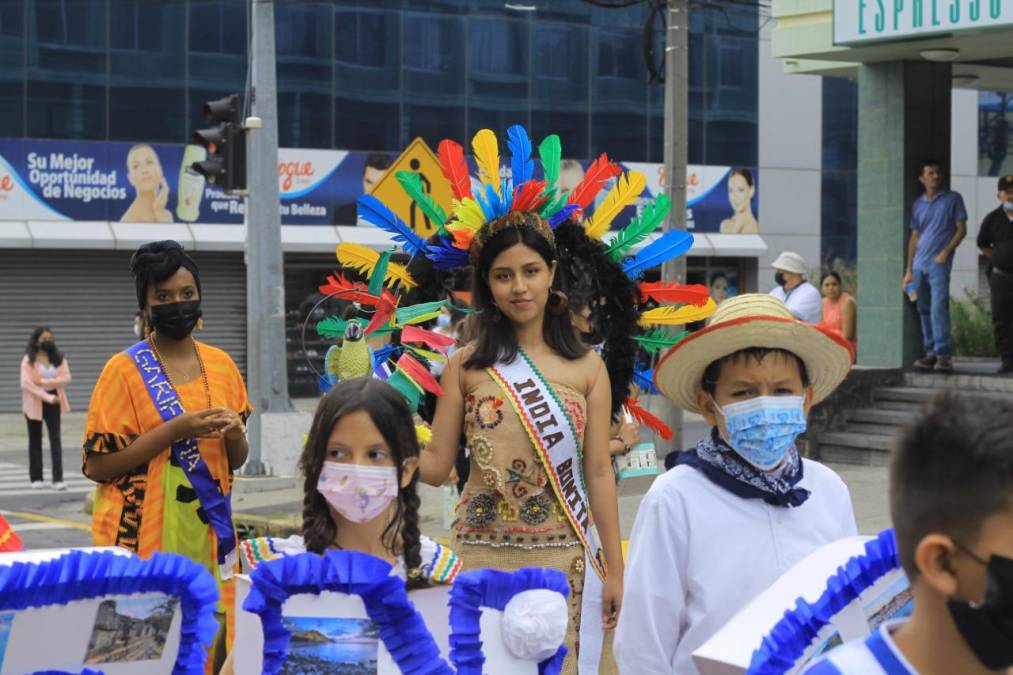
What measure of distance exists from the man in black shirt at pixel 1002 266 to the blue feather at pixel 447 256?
10570mm

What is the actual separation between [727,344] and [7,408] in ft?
82.1

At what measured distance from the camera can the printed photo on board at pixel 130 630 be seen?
275 cm

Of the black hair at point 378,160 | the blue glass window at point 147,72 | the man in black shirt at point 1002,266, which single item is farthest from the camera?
the black hair at point 378,160

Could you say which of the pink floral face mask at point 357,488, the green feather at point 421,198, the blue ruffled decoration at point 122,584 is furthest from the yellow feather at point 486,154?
the blue ruffled decoration at point 122,584

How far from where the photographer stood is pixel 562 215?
4.92 m

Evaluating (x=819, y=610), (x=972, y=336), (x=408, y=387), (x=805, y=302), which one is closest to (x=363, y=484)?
(x=819, y=610)

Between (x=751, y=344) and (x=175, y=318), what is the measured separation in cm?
208

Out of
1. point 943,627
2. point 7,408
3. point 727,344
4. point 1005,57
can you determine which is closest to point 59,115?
point 7,408

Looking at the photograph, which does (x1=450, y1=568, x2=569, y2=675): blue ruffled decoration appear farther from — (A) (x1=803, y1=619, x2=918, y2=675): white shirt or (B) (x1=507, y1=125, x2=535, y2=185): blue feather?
(B) (x1=507, y1=125, x2=535, y2=185): blue feather

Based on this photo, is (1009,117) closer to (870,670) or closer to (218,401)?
(218,401)

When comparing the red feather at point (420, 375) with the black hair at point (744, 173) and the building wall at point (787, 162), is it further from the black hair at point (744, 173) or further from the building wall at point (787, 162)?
the building wall at point (787, 162)

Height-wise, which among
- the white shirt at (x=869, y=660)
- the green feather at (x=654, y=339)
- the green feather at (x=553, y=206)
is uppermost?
the green feather at (x=553, y=206)

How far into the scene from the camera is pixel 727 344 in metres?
3.55

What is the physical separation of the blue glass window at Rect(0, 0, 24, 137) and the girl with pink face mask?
24644 mm
